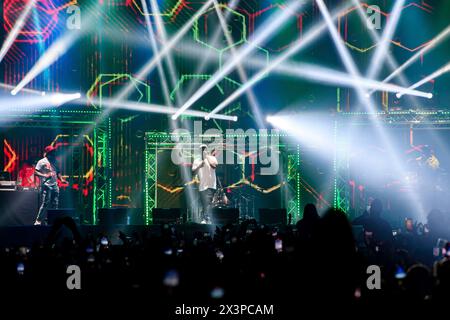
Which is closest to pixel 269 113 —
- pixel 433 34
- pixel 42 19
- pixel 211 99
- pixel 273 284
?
pixel 211 99

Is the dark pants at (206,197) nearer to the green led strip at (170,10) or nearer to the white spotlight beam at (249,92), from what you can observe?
the white spotlight beam at (249,92)

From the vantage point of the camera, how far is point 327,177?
17344mm

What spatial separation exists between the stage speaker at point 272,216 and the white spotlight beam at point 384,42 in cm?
635

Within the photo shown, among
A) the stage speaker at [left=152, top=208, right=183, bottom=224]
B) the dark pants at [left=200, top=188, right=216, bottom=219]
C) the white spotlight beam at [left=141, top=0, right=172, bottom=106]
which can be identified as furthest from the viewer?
the white spotlight beam at [left=141, top=0, right=172, bottom=106]

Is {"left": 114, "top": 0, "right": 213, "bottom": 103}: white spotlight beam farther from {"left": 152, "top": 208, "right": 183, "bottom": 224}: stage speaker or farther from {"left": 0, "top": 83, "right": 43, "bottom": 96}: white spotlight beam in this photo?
{"left": 152, "top": 208, "right": 183, "bottom": 224}: stage speaker

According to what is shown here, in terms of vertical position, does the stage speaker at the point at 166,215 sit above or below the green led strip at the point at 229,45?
below

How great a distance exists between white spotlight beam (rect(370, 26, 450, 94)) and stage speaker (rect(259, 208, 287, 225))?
6331 millimetres

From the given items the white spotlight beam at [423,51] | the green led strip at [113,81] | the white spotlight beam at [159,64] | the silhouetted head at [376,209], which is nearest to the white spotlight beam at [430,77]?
the white spotlight beam at [423,51]

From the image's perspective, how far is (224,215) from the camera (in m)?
13.2

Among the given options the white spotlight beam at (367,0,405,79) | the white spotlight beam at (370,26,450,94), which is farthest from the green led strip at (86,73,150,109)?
the white spotlight beam at (370,26,450,94)

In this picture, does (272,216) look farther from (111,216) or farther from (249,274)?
(249,274)

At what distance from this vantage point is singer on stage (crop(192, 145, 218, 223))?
15133 mm

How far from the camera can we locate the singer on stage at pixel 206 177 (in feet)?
49.6
